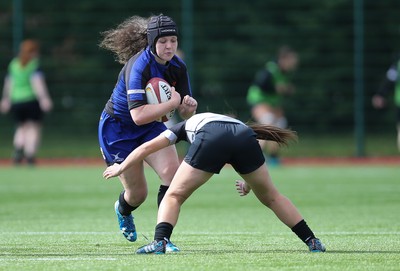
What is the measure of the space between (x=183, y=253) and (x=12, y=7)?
747 inches

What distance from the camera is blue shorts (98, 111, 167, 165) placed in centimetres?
884

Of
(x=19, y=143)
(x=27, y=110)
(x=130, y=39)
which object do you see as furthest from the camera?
(x=19, y=143)

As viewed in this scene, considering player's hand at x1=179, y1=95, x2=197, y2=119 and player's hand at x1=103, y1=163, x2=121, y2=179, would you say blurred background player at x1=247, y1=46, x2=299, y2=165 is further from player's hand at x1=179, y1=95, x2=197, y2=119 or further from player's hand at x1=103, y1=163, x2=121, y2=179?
player's hand at x1=103, y1=163, x2=121, y2=179

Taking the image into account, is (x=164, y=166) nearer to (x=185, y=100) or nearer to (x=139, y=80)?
(x=185, y=100)

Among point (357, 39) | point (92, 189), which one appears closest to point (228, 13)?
point (357, 39)

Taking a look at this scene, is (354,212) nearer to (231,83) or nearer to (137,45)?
(137,45)

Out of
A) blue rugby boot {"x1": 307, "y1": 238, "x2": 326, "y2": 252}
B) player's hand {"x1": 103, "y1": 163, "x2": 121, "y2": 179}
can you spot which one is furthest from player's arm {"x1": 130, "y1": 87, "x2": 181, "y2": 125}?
blue rugby boot {"x1": 307, "y1": 238, "x2": 326, "y2": 252}

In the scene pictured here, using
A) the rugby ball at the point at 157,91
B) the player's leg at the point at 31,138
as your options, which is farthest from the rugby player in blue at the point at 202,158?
the player's leg at the point at 31,138

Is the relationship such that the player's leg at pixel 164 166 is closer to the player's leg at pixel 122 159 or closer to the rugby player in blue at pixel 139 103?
the rugby player in blue at pixel 139 103

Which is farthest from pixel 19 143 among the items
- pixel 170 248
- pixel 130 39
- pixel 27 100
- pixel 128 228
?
pixel 170 248

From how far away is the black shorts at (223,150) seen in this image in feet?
25.0

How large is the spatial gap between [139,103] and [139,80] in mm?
189

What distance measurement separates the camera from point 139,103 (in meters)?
8.23

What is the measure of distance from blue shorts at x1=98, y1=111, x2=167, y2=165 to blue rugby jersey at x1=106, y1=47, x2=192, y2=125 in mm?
72
